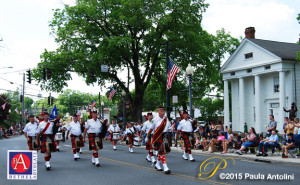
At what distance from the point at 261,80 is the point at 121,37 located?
1735cm

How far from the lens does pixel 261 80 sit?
38.6m

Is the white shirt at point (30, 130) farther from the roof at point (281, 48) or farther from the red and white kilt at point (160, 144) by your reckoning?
the roof at point (281, 48)

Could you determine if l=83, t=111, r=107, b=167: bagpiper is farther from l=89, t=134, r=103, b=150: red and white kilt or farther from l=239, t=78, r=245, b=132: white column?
l=239, t=78, r=245, b=132: white column

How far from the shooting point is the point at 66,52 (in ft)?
116

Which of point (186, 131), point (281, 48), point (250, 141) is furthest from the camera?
point (281, 48)

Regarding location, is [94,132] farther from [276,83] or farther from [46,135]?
[276,83]

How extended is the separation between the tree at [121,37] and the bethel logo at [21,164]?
21.8 m

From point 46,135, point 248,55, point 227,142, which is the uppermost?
point 248,55

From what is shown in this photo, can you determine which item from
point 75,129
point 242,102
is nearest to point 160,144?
point 75,129

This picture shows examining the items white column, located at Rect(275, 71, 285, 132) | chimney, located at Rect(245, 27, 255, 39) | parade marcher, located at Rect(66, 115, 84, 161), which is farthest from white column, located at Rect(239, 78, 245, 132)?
parade marcher, located at Rect(66, 115, 84, 161)

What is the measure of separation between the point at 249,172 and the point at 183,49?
2492cm

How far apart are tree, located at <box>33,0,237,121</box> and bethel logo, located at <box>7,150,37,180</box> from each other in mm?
21781

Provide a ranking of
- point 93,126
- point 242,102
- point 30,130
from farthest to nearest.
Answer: point 242,102
point 30,130
point 93,126

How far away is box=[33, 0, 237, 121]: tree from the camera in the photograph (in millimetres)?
32281
